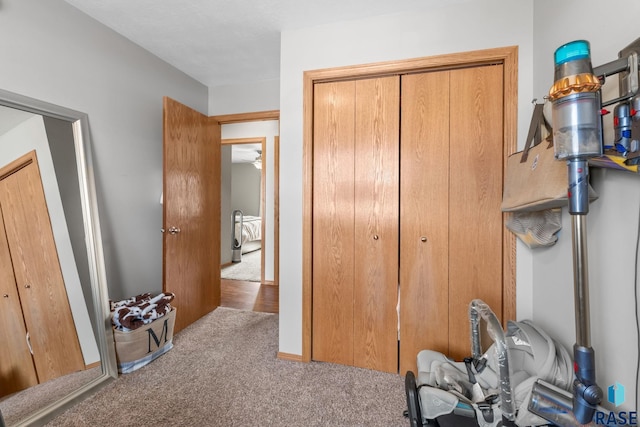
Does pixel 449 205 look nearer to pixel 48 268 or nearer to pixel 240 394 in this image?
pixel 240 394

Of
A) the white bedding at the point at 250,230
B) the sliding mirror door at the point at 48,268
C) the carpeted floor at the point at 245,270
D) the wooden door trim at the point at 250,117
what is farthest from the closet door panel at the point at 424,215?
the white bedding at the point at 250,230

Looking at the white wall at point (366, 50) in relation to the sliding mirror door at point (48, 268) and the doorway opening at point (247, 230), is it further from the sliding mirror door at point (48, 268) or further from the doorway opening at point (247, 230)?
the sliding mirror door at point (48, 268)

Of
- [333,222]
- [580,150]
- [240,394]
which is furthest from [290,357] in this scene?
[580,150]

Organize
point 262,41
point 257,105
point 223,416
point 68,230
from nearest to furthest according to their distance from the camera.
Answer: point 223,416 < point 68,230 < point 262,41 < point 257,105

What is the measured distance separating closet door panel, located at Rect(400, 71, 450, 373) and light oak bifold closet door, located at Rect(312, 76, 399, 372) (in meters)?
0.07

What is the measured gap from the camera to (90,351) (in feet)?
5.88

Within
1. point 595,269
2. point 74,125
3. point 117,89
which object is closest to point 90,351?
point 74,125

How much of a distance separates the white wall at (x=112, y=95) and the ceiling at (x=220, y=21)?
0.55 ft

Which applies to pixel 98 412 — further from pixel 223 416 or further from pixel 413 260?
pixel 413 260

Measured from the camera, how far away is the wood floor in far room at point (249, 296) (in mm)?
3225

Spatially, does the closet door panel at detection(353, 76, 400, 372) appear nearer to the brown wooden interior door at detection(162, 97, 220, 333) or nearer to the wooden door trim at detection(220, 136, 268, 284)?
the brown wooden interior door at detection(162, 97, 220, 333)

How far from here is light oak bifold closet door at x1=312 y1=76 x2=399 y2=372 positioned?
74.7 inches

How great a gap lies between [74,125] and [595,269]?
117 inches

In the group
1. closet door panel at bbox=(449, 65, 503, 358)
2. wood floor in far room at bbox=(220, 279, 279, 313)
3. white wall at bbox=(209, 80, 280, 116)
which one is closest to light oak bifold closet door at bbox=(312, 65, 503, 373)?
closet door panel at bbox=(449, 65, 503, 358)
